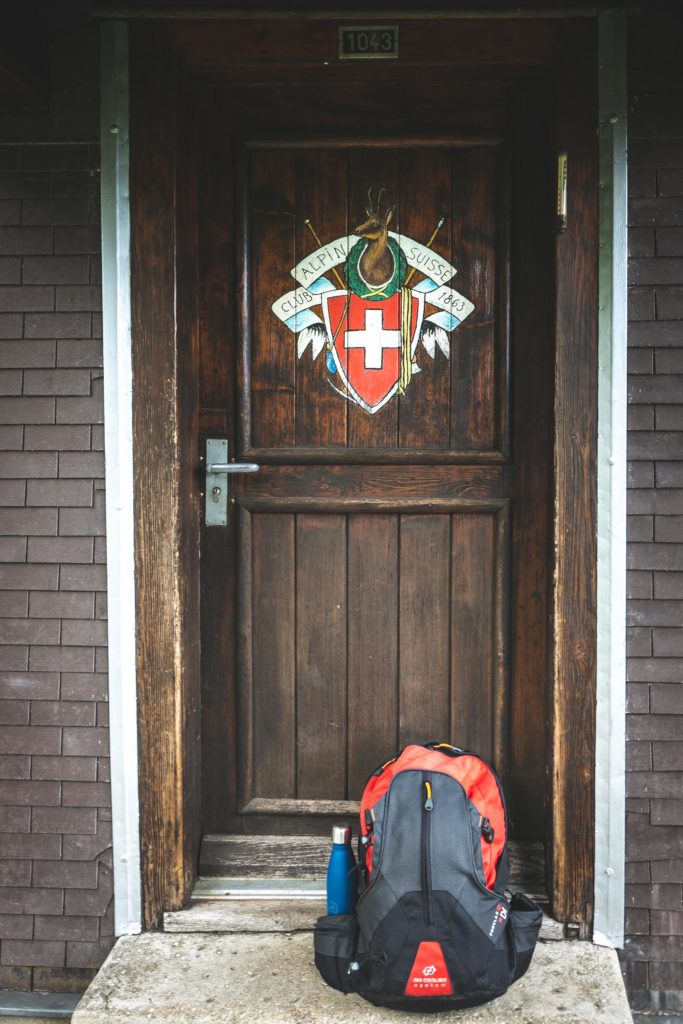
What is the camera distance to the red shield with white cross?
2447mm

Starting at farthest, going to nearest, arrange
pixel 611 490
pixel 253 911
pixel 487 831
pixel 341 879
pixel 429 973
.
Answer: pixel 253 911, pixel 611 490, pixel 341 879, pixel 487 831, pixel 429 973

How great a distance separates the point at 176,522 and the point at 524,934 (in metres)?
1.33

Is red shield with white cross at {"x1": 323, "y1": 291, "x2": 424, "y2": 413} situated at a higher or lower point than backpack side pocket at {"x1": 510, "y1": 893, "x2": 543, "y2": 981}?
higher

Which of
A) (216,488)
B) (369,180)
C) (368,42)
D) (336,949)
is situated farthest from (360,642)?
(368,42)

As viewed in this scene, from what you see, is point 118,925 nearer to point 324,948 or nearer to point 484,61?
point 324,948

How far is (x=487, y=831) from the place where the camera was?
1.99 m

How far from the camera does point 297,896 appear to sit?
7.86ft

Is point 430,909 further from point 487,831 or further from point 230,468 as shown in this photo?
point 230,468

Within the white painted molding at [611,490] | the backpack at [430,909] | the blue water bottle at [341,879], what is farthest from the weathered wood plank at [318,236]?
the blue water bottle at [341,879]

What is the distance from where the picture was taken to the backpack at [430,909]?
1.86 meters

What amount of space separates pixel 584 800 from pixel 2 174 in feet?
7.54

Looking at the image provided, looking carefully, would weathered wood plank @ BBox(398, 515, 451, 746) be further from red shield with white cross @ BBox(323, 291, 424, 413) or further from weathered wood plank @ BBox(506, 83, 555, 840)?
red shield with white cross @ BBox(323, 291, 424, 413)

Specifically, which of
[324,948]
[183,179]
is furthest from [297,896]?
[183,179]

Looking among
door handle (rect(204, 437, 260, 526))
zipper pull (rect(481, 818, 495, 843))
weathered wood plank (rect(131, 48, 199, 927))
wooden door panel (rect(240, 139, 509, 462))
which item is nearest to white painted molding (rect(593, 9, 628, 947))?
wooden door panel (rect(240, 139, 509, 462))
